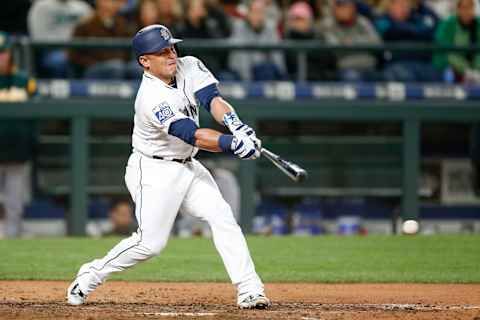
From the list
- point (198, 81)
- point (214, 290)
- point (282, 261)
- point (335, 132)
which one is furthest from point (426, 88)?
point (198, 81)

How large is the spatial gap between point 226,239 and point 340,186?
21.9ft

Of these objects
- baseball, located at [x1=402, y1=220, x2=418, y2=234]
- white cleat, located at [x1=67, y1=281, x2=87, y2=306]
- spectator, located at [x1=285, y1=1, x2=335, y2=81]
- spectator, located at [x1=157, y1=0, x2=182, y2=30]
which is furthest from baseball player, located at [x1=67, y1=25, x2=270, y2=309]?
spectator, located at [x1=285, y1=1, x2=335, y2=81]

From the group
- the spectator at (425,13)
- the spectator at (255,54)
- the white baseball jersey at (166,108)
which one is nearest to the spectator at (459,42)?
the spectator at (425,13)

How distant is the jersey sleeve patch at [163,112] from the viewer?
6250 mm

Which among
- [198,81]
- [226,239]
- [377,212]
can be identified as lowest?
[377,212]

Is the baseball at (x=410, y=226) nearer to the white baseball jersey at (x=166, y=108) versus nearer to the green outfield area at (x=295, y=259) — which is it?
the green outfield area at (x=295, y=259)

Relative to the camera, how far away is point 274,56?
12.8m

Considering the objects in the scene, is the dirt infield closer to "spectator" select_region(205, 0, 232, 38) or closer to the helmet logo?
the helmet logo

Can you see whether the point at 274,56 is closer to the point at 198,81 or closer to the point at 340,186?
the point at 340,186

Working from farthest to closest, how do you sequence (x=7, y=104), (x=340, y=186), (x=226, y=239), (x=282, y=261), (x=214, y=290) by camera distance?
1. (x=340, y=186)
2. (x=7, y=104)
3. (x=282, y=261)
4. (x=214, y=290)
5. (x=226, y=239)

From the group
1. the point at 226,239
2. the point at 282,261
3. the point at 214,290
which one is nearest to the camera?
the point at 226,239

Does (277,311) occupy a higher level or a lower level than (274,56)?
lower

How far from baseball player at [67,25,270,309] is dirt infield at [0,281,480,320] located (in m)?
0.28

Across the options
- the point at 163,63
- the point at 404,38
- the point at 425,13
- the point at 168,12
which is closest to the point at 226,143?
the point at 163,63
